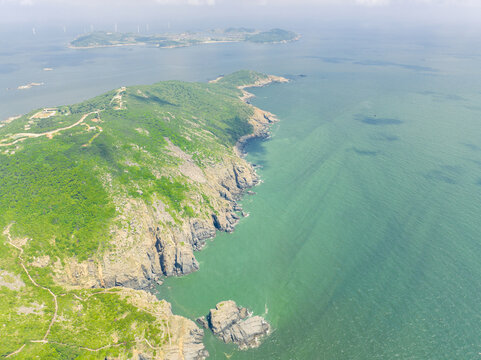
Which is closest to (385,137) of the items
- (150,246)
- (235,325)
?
(235,325)

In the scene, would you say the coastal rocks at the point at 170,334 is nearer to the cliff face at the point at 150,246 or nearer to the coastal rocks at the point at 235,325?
the coastal rocks at the point at 235,325

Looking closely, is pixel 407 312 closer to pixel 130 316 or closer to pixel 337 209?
pixel 337 209

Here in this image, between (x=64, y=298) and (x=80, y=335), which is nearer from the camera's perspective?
(x=80, y=335)

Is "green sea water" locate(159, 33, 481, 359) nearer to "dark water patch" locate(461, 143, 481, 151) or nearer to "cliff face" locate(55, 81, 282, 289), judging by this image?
"cliff face" locate(55, 81, 282, 289)

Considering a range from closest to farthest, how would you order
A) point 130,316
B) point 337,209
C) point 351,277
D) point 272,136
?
point 130,316
point 351,277
point 337,209
point 272,136

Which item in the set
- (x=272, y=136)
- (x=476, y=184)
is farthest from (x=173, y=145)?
(x=476, y=184)

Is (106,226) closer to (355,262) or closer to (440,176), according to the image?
(355,262)
